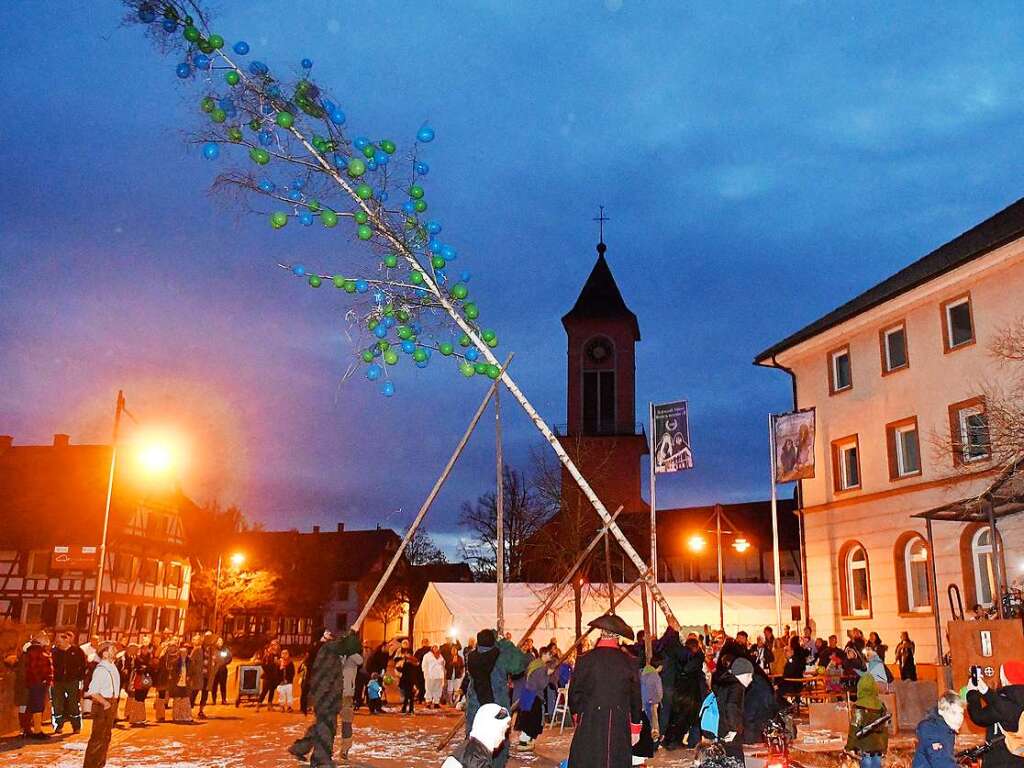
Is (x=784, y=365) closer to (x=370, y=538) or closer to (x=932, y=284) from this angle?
(x=932, y=284)

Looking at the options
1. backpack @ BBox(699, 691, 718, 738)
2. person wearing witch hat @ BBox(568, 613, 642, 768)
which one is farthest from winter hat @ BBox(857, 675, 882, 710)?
person wearing witch hat @ BBox(568, 613, 642, 768)

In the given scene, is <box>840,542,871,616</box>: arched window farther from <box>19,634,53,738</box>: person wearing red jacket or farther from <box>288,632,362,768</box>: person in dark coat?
<box>19,634,53,738</box>: person wearing red jacket

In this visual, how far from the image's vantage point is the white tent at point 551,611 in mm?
28891

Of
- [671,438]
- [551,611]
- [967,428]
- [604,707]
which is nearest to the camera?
[604,707]

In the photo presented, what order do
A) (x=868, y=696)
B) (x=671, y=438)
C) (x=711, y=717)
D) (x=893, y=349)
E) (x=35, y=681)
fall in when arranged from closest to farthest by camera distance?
(x=711, y=717) → (x=868, y=696) → (x=35, y=681) → (x=671, y=438) → (x=893, y=349)

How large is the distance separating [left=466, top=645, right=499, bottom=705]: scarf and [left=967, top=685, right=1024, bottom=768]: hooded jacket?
601 cm

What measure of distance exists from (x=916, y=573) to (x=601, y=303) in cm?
3165

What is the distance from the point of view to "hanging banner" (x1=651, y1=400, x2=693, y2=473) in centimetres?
2328

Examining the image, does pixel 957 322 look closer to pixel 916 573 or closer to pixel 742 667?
pixel 916 573

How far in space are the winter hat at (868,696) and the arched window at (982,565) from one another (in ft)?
47.7

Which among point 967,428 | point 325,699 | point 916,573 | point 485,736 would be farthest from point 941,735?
point 916,573

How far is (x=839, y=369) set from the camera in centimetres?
2827

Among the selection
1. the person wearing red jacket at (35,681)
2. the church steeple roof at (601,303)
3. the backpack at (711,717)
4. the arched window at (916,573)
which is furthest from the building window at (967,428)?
the church steeple roof at (601,303)

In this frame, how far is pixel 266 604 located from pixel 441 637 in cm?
3920
